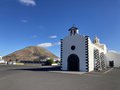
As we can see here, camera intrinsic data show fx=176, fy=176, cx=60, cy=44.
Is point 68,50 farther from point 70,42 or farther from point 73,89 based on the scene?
point 73,89

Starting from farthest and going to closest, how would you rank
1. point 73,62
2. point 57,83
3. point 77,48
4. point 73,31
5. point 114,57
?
1. point 114,57
2. point 73,31
3. point 73,62
4. point 77,48
5. point 57,83

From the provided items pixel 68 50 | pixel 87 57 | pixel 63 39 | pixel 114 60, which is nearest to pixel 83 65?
pixel 87 57

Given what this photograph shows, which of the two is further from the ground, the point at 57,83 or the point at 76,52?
the point at 76,52

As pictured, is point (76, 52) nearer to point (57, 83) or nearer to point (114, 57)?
point (57, 83)

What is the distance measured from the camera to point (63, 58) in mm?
29703

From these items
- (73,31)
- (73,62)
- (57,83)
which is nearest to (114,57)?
(73,62)

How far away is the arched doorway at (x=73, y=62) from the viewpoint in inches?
1124

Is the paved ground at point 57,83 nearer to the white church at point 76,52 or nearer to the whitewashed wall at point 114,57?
the white church at point 76,52

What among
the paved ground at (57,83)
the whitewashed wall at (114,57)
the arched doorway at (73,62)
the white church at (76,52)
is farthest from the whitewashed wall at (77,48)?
the whitewashed wall at (114,57)

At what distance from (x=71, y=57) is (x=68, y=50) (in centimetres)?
128

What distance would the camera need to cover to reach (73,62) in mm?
29000

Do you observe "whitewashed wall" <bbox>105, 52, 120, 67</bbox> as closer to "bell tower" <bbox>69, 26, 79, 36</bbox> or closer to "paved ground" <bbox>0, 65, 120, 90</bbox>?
"bell tower" <bbox>69, 26, 79, 36</bbox>

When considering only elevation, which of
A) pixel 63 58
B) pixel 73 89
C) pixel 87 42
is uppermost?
pixel 87 42

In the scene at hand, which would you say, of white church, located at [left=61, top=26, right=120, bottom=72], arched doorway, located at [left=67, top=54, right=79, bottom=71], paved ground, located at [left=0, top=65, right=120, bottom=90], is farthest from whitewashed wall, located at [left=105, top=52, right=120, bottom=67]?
paved ground, located at [left=0, top=65, right=120, bottom=90]
